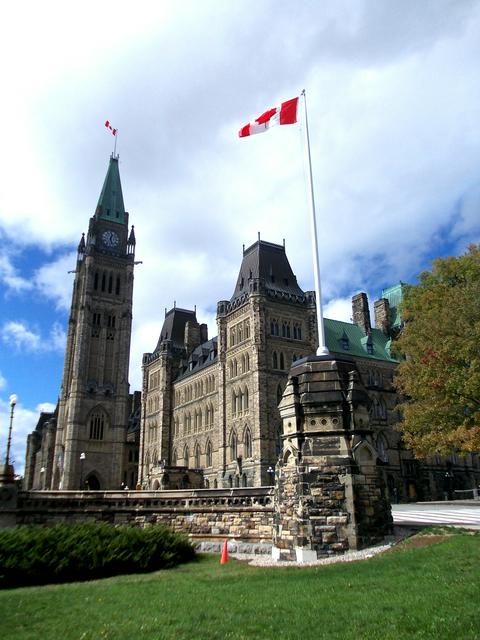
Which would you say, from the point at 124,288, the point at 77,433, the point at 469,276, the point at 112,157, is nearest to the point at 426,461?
the point at 469,276

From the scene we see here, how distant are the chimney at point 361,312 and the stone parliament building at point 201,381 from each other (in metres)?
0.15

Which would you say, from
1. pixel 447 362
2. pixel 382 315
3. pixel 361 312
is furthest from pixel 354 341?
pixel 447 362

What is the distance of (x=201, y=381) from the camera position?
6397cm

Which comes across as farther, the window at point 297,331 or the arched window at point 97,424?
the arched window at point 97,424

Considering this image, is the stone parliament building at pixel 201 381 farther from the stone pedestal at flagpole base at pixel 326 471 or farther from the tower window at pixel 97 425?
the stone pedestal at flagpole base at pixel 326 471

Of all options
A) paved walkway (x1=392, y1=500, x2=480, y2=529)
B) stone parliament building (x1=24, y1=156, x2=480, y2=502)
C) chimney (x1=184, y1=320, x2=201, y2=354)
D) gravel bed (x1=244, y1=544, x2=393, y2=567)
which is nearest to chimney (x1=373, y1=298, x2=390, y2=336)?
stone parliament building (x1=24, y1=156, x2=480, y2=502)

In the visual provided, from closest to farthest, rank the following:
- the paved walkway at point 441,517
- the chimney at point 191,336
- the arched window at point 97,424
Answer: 1. the paved walkway at point 441,517
2. the chimney at point 191,336
3. the arched window at point 97,424

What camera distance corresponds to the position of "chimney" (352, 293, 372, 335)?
6819 cm

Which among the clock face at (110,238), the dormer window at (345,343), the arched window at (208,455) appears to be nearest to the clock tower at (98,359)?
the clock face at (110,238)

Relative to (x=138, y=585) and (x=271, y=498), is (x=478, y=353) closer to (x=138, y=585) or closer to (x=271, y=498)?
(x=271, y=498)

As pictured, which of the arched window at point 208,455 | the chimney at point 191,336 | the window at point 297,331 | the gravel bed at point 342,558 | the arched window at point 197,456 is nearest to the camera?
the gravel bed at point 342,558

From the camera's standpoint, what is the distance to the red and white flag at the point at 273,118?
1980 centimetres

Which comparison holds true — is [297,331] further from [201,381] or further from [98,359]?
[98,359]

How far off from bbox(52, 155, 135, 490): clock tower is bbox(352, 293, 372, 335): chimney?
36.4 m
